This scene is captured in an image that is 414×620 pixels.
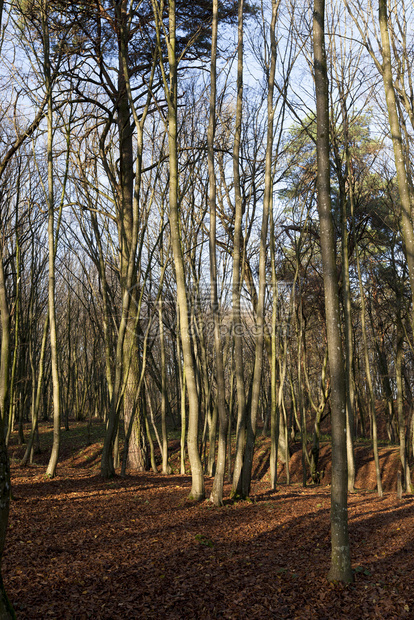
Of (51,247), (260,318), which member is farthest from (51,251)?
(260,318)

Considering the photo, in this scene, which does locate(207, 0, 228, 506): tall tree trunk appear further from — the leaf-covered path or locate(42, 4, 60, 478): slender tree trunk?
locate(42, 4, 60, 478): slender tree trunk

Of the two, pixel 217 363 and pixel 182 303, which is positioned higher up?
pixel 182 303

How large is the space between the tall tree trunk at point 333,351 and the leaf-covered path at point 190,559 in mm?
306

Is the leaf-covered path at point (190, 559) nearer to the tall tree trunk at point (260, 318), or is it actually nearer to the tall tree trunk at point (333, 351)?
the tall tree trunk at point (333, 351)

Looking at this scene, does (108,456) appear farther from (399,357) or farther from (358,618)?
(399,357)

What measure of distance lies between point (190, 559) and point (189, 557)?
57 millimetres

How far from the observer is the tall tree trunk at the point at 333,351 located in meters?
3.44

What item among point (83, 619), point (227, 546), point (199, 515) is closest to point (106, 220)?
point (199, 515)

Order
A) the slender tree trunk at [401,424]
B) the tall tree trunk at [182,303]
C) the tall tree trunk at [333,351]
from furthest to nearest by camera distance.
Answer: the slender tree trunk at [401,424] < the tall tree trunk at [182,303] < the tall tree trunk at [333,351]

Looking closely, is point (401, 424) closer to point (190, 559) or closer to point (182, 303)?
point (182, 303)

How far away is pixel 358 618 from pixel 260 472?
11.8m

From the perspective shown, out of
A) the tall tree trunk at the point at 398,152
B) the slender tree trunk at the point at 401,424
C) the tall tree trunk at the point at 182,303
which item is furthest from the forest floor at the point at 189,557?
the tall tree trunk at the point at 398,152

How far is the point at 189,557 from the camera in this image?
4160 millimetres

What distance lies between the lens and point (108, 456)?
25.8 feet
